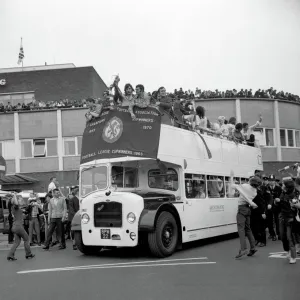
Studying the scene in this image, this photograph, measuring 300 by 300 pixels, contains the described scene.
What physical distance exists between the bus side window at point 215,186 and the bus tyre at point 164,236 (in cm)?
260

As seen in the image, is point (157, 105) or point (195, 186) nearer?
point (157, 105)

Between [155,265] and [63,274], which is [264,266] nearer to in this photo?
[155,265]

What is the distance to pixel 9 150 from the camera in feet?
105

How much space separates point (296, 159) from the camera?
33000mm

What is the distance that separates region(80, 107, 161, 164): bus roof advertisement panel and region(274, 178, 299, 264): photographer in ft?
11.0

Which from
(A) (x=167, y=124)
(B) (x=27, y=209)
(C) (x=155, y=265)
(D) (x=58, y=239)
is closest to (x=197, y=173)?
(A) (x=167, y=124)

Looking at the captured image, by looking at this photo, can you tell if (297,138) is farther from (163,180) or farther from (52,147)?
(163,180)

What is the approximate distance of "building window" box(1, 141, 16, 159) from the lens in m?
32.0


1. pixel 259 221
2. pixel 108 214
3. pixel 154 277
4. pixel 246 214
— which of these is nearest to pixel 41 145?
pixel 108 214

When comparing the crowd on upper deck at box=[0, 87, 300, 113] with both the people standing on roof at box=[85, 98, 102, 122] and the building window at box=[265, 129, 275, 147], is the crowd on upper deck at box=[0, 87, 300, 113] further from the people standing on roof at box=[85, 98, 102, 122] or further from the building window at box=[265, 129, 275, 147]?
the people standing on roof at box=[85, 98, 102, 122]

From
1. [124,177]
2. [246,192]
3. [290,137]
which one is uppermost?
[290,137]

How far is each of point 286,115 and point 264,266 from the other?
2506 centimetres

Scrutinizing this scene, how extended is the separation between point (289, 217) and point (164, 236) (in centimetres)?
295

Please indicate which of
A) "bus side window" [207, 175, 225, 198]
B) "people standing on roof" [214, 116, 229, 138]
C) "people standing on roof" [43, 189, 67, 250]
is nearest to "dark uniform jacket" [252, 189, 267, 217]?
"bus side window" [207, 175, 225, 198]
